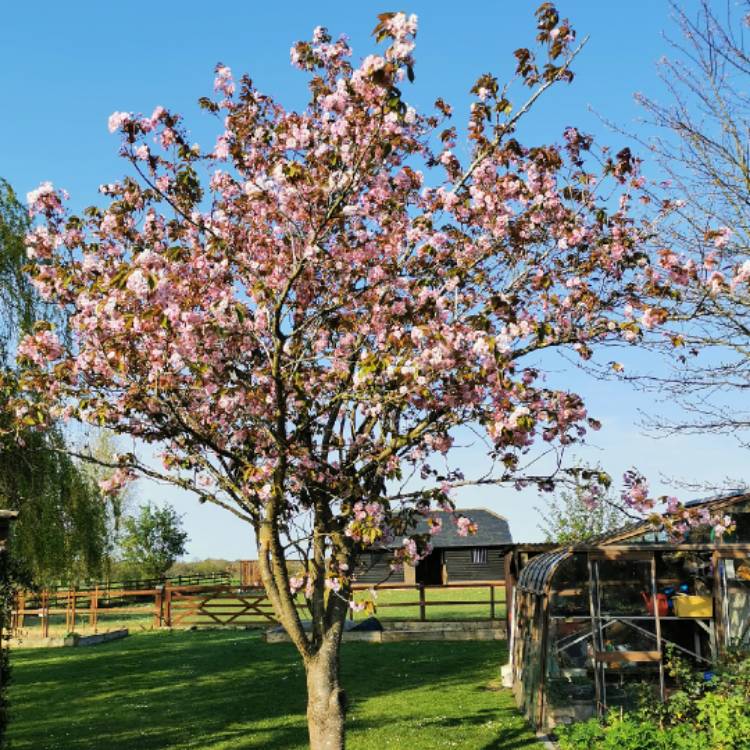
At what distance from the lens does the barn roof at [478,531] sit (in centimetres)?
4992

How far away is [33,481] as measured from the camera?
859 inches

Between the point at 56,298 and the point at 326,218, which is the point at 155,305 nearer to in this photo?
the point at 326,218

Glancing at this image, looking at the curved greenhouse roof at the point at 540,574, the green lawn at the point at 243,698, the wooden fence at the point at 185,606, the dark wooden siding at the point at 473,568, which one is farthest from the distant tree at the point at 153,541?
the curved greenhouse roof at the point at 540,574

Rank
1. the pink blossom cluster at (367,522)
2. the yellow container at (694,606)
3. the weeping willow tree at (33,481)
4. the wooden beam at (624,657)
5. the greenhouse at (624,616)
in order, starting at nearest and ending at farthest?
the pink blossom cluster at (367,522) < the wooden beam at (624,657) < the greenhouse at (624,616) < the yellow container at (694,606) < the weeping willow tree at (33,481)

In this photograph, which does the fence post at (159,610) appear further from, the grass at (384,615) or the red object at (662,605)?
the red object at (662,605)

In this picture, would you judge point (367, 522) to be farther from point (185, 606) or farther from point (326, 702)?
point (185, 606)

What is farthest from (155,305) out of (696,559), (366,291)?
(696,559)

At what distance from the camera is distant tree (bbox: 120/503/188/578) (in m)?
57.5

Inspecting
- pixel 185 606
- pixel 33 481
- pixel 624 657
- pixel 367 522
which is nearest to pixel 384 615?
pixel 185 606

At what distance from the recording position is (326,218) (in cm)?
904

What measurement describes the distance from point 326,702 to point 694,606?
29.3 feet

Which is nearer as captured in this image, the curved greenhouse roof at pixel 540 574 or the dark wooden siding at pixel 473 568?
the curved greenhouse roof at pixel 540 574

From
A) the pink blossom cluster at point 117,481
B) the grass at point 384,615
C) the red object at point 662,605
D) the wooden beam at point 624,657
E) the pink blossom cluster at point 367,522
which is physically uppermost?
the pink blossom cluster at point 117,481

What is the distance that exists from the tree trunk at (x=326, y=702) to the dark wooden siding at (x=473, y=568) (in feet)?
146
